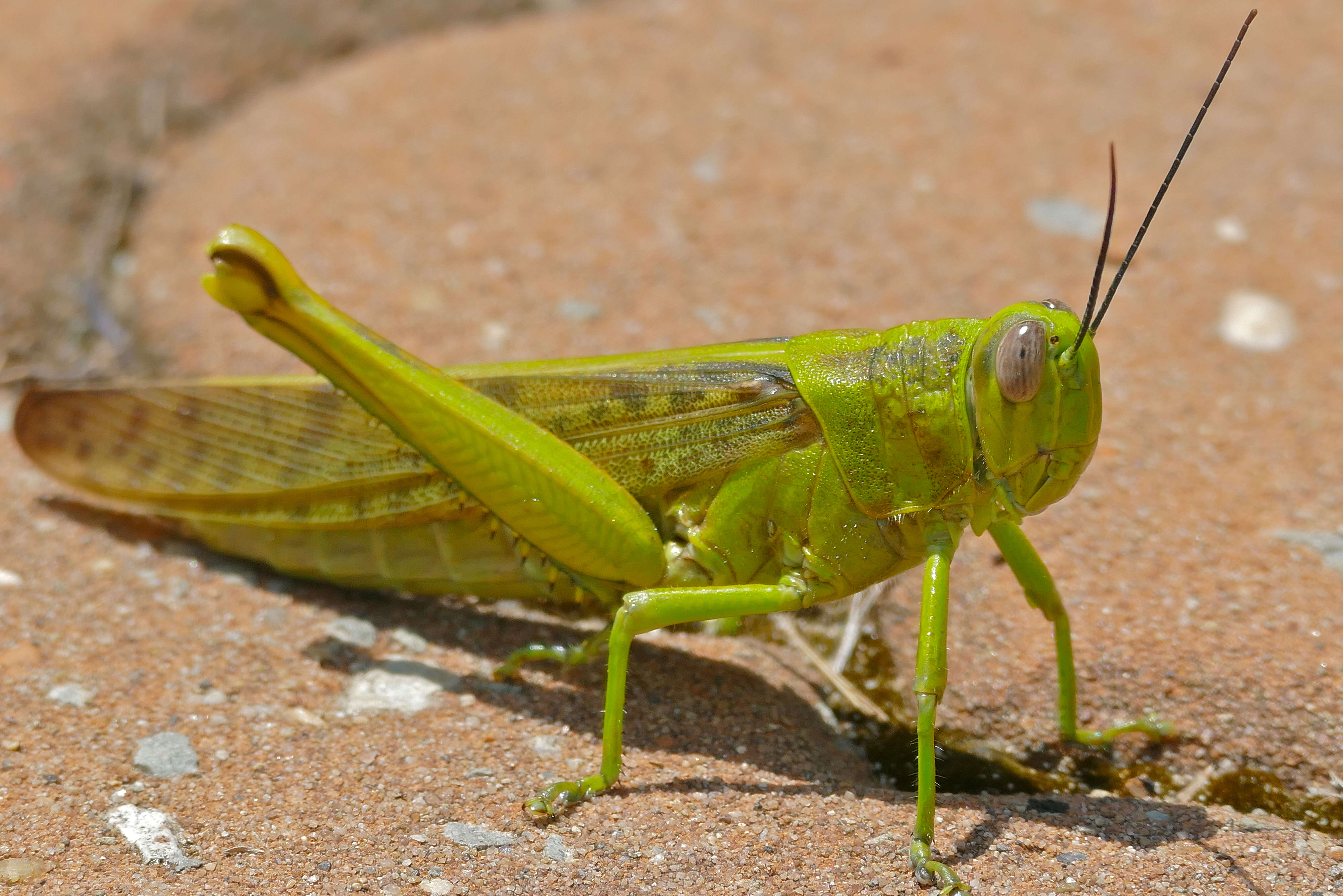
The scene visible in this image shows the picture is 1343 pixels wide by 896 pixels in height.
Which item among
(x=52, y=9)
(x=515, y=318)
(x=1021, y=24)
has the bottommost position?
(x=515, y=318)

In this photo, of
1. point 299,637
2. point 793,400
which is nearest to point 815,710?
point 793,400

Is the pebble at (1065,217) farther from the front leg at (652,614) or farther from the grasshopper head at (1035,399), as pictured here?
the front leg at (652,614)

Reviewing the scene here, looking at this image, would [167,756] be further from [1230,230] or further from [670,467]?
[1230,230]

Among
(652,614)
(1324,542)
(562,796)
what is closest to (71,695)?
(562,796)

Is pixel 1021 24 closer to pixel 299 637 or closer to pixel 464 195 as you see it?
pixel 464 195

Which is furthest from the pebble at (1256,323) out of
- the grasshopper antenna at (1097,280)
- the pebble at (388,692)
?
the pebble at (388,692)
